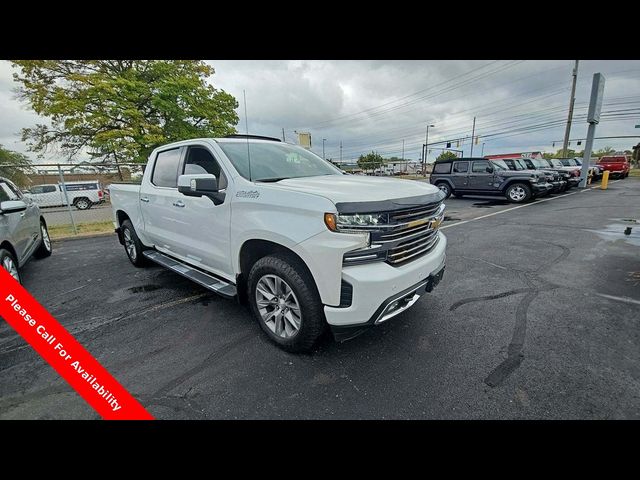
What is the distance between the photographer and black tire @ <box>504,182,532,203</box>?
484 inches

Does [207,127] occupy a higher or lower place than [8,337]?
higher

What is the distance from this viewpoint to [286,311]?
8.55 feet

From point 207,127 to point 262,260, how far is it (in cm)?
2138

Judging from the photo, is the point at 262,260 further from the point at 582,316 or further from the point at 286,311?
the point at 582,316

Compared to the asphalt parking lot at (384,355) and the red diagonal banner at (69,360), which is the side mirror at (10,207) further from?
the red diagonal banner at (69,360)

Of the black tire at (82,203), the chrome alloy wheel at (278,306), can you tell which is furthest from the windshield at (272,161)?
the black tire at (82,203)

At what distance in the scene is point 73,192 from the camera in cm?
1973

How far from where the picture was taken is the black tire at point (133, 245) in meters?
4.91

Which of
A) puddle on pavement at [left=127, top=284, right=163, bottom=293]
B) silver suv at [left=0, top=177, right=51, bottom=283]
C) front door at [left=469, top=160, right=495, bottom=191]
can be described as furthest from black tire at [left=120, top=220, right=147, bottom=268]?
front door at [left=469, top=160, right=495, bottom=191]

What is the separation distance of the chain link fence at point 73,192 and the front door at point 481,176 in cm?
1394

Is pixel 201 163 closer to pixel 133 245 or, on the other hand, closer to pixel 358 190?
pixel 358 190

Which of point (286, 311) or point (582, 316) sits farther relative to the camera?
point (582, 316)

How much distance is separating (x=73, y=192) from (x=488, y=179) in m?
25.3
